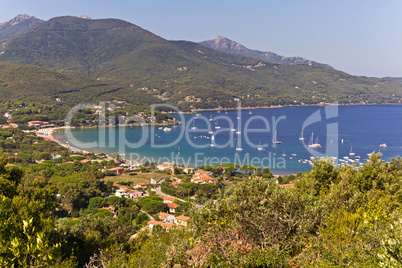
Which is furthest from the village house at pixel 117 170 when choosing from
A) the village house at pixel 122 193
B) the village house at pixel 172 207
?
the village house at pixel 172 207

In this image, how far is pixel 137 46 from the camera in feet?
649

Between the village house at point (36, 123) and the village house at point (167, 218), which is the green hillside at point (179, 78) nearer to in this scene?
the village house at point (36, 123)

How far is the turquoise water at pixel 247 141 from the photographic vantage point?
1898 inches

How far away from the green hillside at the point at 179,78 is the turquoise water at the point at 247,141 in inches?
1520

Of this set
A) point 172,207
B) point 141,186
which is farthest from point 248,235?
point 141,186

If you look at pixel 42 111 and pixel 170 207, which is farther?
pixel 42 111

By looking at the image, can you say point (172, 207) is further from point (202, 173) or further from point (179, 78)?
point (179, 78)

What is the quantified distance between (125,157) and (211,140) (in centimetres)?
2078

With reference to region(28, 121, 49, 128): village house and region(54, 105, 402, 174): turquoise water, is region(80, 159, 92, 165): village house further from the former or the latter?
region(28, 121, 49, 128): village house

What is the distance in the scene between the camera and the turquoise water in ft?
158

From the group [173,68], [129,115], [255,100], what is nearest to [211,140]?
[129,115]

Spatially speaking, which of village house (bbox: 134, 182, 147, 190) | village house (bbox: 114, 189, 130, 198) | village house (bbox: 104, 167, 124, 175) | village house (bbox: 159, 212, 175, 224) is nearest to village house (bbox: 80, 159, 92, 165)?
village house (bbox: 104, 167, 124, 175)

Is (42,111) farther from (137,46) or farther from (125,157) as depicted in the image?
(137,46)

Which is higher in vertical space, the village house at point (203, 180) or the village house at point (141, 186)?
the village house at point (203, 180)
